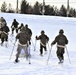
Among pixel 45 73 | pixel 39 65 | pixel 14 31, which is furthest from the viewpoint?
pixel 14 31

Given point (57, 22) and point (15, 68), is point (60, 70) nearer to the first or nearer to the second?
point (15, 68)

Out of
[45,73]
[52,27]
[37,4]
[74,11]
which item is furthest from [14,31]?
[74,11]

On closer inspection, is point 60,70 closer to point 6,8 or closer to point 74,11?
point 6,8

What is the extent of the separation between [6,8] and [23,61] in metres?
75.0

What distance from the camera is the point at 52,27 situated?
41.1m

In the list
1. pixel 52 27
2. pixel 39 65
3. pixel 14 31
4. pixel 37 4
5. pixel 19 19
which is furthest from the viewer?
pixel 37 4

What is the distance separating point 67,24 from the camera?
44.9 m

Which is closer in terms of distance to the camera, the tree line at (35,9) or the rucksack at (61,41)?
the rucksack at (61,41)

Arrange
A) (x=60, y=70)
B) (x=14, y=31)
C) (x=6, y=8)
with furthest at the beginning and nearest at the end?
(x=6, y=8) < (x=14, y=31) < (x=60, y=70)

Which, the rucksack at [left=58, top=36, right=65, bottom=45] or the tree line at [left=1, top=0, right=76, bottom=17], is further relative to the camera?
the tree line at [left=1, top=0, right=76, bottom=17]

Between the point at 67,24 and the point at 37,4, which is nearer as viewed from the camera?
the point at 67,24

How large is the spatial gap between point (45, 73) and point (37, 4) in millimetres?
86046

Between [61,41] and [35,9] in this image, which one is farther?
[35,9]

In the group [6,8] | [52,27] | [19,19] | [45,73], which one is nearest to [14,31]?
[52,27]
